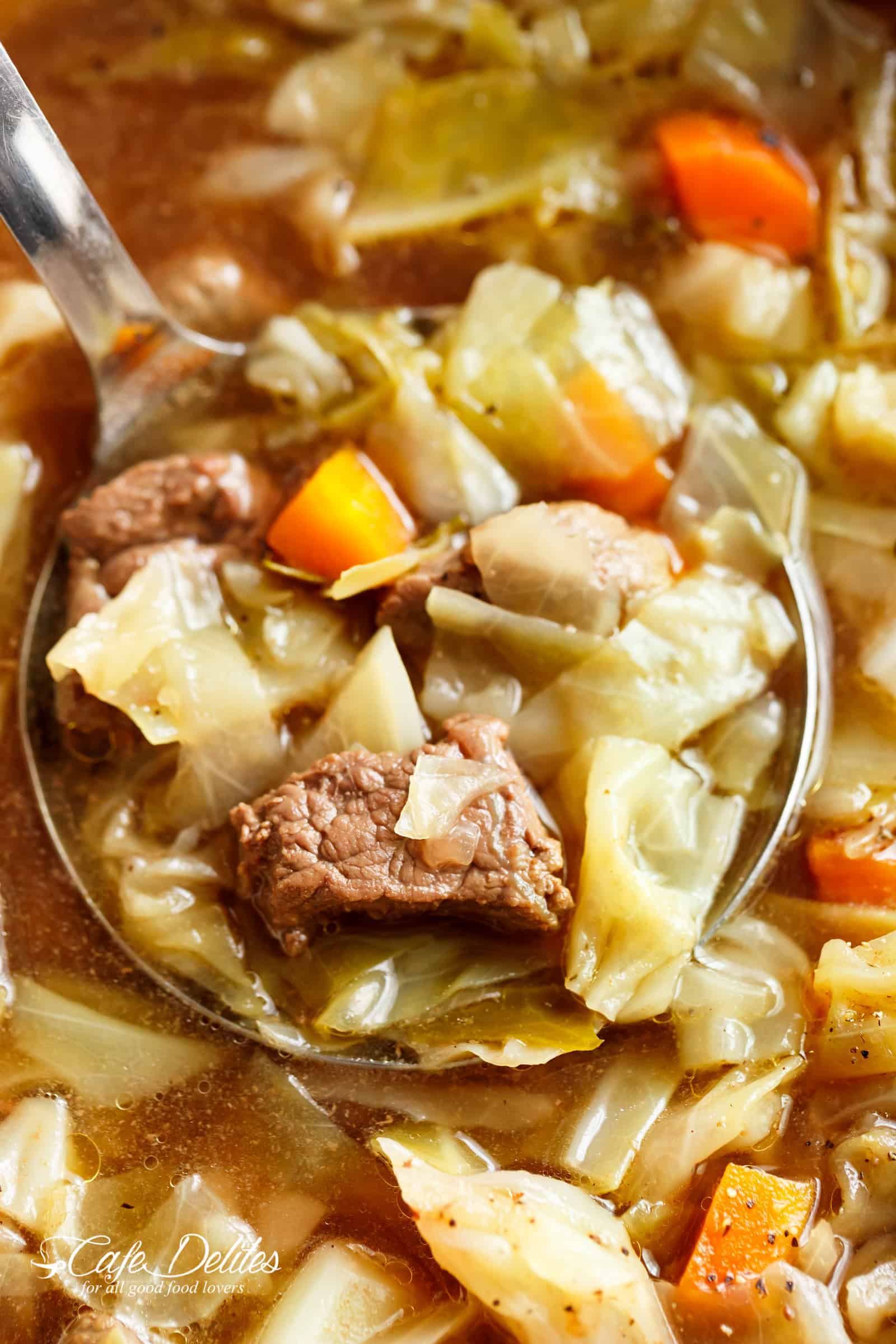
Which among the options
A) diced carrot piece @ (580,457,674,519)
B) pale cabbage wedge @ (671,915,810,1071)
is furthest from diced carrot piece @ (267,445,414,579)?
pale cabbage wedge @ (671,915,810,1071)

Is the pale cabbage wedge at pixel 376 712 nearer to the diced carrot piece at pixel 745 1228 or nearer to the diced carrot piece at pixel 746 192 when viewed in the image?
the diced carrot piece at pixel 745 1228

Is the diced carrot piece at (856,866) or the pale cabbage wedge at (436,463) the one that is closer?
the diced carrot piece at (856,866)

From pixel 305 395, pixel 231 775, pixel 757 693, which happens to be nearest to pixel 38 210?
pixel 305 395

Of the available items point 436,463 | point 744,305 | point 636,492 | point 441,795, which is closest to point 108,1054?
point 441,795

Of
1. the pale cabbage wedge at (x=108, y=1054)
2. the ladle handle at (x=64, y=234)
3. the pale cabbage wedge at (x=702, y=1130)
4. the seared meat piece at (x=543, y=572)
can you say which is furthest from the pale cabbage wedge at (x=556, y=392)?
the pale cabbage wedge at (x=108, y=1054)

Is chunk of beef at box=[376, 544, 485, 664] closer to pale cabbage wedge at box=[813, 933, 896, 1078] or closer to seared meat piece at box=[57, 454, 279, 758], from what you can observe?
seared meat piece at box=[57, 454, 279, 758]

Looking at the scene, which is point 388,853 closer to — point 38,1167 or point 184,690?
point 184,690

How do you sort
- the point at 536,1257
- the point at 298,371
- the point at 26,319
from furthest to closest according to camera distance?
the point at 26,319, the point at 298,371, the point at 536,1257

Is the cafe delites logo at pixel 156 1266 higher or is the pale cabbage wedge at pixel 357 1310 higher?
the cafe delites logo at pixel 156 1266
